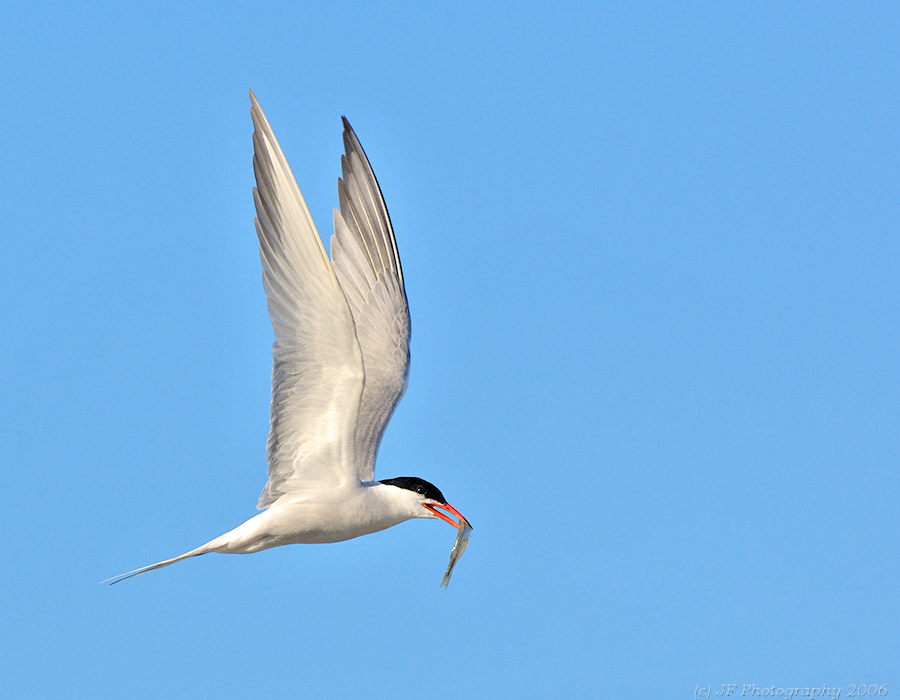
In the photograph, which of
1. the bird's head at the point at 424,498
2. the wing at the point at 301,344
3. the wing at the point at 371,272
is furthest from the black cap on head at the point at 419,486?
the wing at the point at 371,272

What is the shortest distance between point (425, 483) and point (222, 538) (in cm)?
203

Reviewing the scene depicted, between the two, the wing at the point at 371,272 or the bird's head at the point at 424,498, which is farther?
the wing at the point at 371,272

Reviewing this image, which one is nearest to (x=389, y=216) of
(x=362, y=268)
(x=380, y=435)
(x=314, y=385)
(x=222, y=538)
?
(x=362, y=268)

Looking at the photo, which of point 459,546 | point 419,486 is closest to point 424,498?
point 419,486

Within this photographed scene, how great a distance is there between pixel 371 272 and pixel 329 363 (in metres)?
3.31

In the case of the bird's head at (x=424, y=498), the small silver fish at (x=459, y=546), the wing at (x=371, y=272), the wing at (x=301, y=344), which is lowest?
the small silver fish at (x=459, y=546)

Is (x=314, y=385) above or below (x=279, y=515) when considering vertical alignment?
above

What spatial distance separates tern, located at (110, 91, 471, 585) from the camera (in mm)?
8766

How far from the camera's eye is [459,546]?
408 inches

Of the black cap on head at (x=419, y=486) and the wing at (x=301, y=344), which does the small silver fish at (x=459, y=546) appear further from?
the wing at (x=301, y=344)

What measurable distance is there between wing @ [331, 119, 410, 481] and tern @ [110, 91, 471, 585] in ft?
0.04

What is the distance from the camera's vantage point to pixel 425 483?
34.0 ft

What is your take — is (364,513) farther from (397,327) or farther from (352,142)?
(352,142)

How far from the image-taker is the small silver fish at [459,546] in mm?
10367
